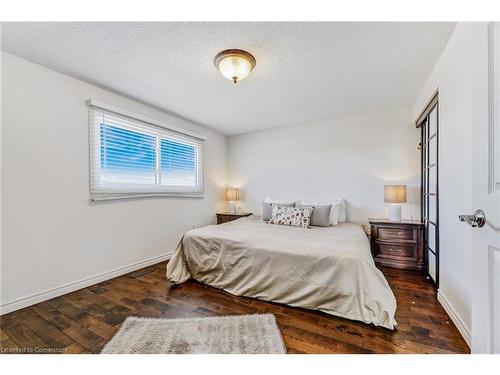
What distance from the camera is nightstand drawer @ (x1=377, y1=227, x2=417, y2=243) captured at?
2.74 meters

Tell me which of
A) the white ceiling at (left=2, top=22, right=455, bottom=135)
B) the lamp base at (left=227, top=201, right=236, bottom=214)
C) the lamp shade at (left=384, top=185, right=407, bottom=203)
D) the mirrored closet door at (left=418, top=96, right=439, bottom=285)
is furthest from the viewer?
the lamp base at (left=227, top=201, right=236, bottom=214)

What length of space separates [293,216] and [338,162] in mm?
1361

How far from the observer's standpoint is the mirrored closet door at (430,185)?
2229 mm

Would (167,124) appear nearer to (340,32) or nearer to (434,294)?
(340,32)

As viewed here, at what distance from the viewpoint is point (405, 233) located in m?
2.78

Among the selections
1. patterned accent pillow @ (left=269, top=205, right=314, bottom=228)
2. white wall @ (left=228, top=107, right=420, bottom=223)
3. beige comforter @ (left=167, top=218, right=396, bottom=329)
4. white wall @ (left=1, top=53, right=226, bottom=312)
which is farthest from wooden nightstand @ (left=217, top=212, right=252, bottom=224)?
white wall @ (left=1, top=53, right=226, bottom=312)

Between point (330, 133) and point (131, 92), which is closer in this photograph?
point (131, 92)

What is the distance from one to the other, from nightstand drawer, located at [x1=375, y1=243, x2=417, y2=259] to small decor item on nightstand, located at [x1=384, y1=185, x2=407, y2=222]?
362 millimetres

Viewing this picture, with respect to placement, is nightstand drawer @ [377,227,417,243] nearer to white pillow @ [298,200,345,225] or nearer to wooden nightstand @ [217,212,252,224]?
white pillow @ [298,200,345,225]

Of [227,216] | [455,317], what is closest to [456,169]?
[455,317]

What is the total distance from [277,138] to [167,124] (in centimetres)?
203

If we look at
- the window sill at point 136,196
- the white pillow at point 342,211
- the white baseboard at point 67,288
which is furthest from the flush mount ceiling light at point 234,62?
the white baseboard at point 67,288

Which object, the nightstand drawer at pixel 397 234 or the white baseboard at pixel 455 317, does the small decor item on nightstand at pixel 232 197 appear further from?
the white baseboard at pixel 455 317
